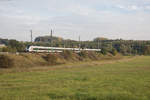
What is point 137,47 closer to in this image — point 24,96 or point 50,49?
point 50,49

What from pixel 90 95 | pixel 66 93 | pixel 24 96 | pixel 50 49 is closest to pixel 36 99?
pixel 24 96

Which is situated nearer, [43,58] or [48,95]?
[48,95]

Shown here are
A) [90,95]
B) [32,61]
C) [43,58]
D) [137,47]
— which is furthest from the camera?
[137,47]

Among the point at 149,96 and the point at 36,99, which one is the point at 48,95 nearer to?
the point at 36,99

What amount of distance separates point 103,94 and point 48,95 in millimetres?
3677

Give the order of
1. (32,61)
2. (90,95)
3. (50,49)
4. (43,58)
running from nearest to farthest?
(90,95) → (32,61) → (43,58) → (50,49)

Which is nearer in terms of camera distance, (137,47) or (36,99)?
(36,99)

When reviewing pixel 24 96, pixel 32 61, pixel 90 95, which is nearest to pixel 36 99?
pixel 24 96

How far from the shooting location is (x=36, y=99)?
11.7m

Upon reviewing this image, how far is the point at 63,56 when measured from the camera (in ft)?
189

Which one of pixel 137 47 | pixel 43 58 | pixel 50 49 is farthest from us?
pixel 137 47

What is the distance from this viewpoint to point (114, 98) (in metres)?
12.1

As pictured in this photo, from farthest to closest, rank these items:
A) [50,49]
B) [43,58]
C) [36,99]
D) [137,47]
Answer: [137,47], [50,49], [43,58], [36,99]

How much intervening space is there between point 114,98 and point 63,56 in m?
45.9
